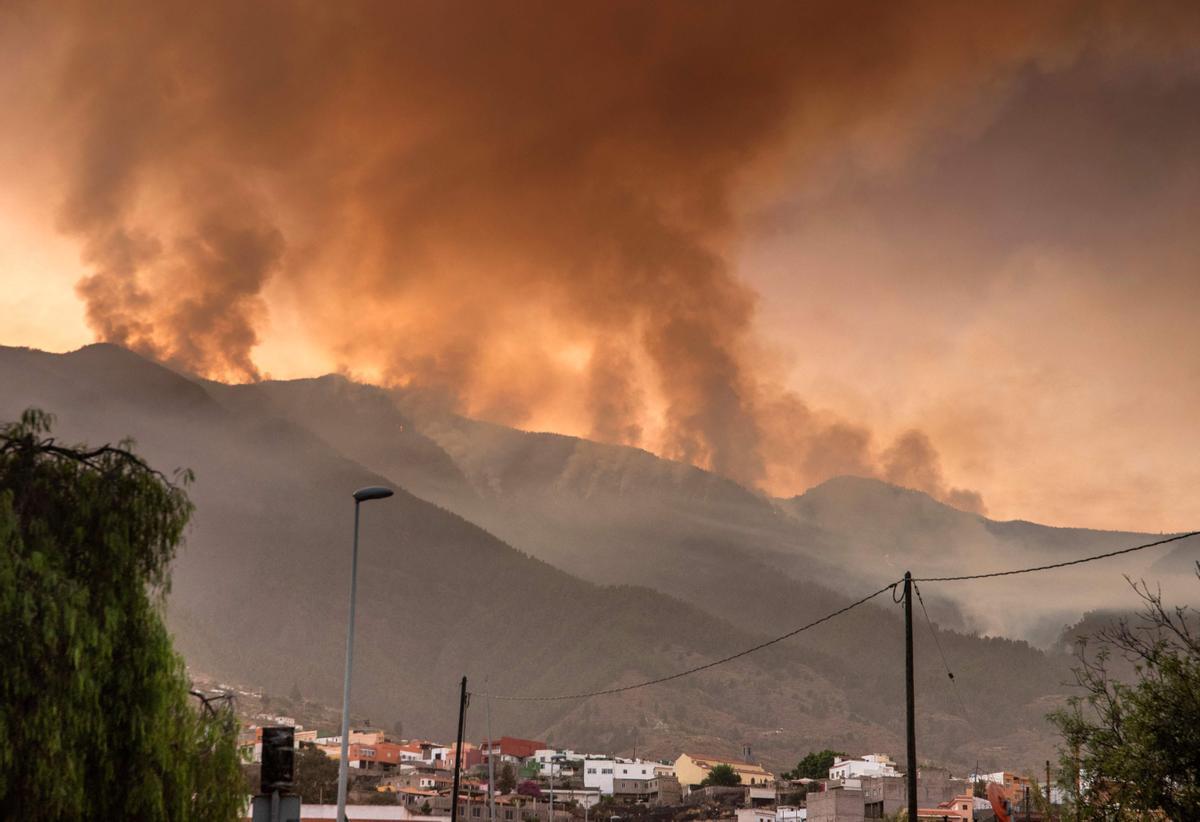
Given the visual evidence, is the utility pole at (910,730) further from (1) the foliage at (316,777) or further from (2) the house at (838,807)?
(1) the foliage at (316,777)

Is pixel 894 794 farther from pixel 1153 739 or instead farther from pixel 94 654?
pixel 94 654

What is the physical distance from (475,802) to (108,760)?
17294cm

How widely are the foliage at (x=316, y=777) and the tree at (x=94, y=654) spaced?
13569 centimetres

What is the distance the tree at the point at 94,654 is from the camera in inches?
814

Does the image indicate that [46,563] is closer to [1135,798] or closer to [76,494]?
[76,494]

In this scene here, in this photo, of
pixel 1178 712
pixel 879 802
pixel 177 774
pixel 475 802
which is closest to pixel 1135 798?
pixel 1178 712

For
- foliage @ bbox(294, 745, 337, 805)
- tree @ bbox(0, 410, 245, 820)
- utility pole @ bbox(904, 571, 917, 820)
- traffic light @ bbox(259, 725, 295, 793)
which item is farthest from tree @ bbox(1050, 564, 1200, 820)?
foliage @ bbox(294, 745, 337, 805)

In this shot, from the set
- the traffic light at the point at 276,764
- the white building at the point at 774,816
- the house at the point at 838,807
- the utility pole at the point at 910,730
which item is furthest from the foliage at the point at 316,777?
the traffic light at the point at 276,764

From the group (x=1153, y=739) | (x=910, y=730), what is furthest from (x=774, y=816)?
(x=1153, y=739)

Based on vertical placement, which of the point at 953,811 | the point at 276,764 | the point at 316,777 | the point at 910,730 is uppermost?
the point at 910,730

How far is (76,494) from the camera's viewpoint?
2362cm

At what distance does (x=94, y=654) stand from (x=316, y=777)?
6091 inches

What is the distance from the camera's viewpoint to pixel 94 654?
2208cm

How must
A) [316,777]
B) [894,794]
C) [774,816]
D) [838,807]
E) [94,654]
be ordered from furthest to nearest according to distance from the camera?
1. [316,777]
2. [774,816]
3. [894,794]
4. [838,807]
5. [94,654]
